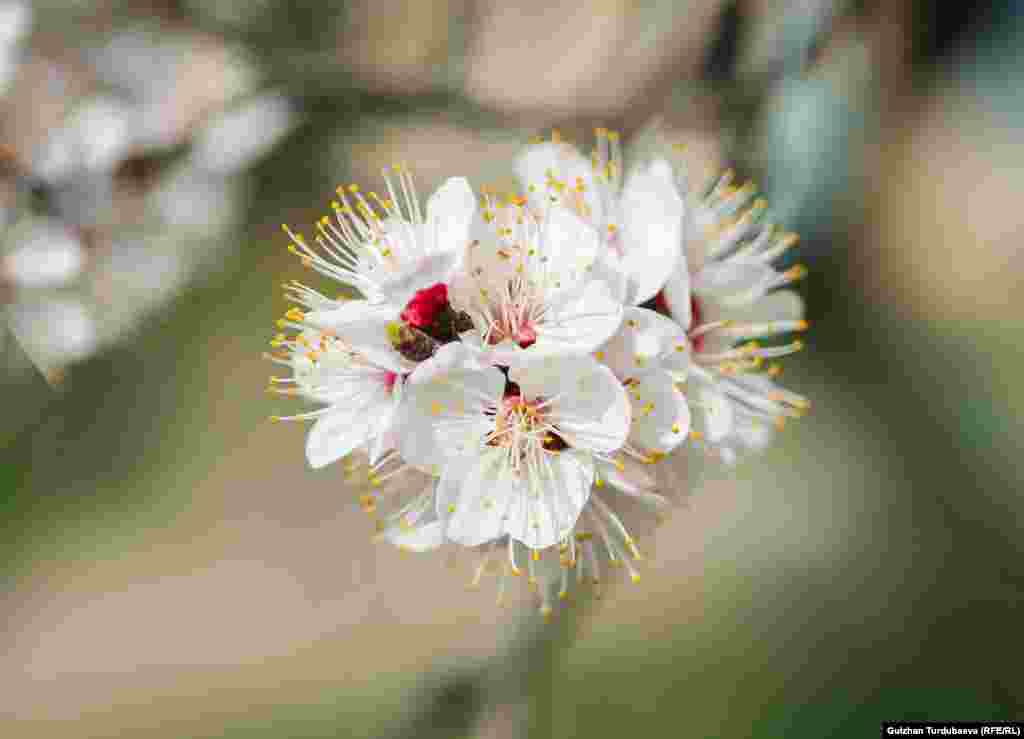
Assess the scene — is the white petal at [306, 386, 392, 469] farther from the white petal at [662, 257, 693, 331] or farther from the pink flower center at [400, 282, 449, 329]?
the white petal at [662, 257, 693, 331]

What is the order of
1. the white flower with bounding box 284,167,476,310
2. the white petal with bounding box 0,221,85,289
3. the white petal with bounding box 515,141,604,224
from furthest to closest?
the white petal with bounding box 0,221,85,289, the white petal with bounding box 515,141,604,224, the white flower with bounding box 284,167,476,310

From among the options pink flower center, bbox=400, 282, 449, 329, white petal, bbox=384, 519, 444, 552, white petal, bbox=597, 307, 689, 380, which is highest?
pink flower center, bbox=400, 282, 449, 329

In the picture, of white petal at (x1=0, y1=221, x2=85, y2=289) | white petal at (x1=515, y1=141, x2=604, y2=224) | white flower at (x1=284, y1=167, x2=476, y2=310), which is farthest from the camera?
white petal at (x1=0, y1=221, x2=85, y2=289)

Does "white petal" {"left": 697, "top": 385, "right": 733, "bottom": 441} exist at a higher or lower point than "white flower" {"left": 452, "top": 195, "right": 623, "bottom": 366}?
lower

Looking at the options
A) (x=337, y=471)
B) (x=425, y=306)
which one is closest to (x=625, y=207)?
(x=425, y=306)

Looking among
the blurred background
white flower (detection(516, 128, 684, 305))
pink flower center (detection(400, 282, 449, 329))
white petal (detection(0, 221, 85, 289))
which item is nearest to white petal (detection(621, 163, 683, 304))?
white flower (detection(516, 128, 684, 305))

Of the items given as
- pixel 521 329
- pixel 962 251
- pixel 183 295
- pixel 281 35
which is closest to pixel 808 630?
pixel 962 251

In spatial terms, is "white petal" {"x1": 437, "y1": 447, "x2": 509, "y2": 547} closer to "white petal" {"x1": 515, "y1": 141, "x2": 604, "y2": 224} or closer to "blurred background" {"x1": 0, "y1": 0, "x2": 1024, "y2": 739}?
"white petal" {"x1": 515, "y1": 141, "x2": 604, "y2": 224}

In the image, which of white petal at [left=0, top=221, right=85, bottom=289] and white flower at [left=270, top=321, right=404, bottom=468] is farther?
white petal at [left=0, top=221, right=85, bottom=289]

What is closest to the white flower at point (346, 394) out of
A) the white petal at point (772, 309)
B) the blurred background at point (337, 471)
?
the white petal at point (772, 309)
